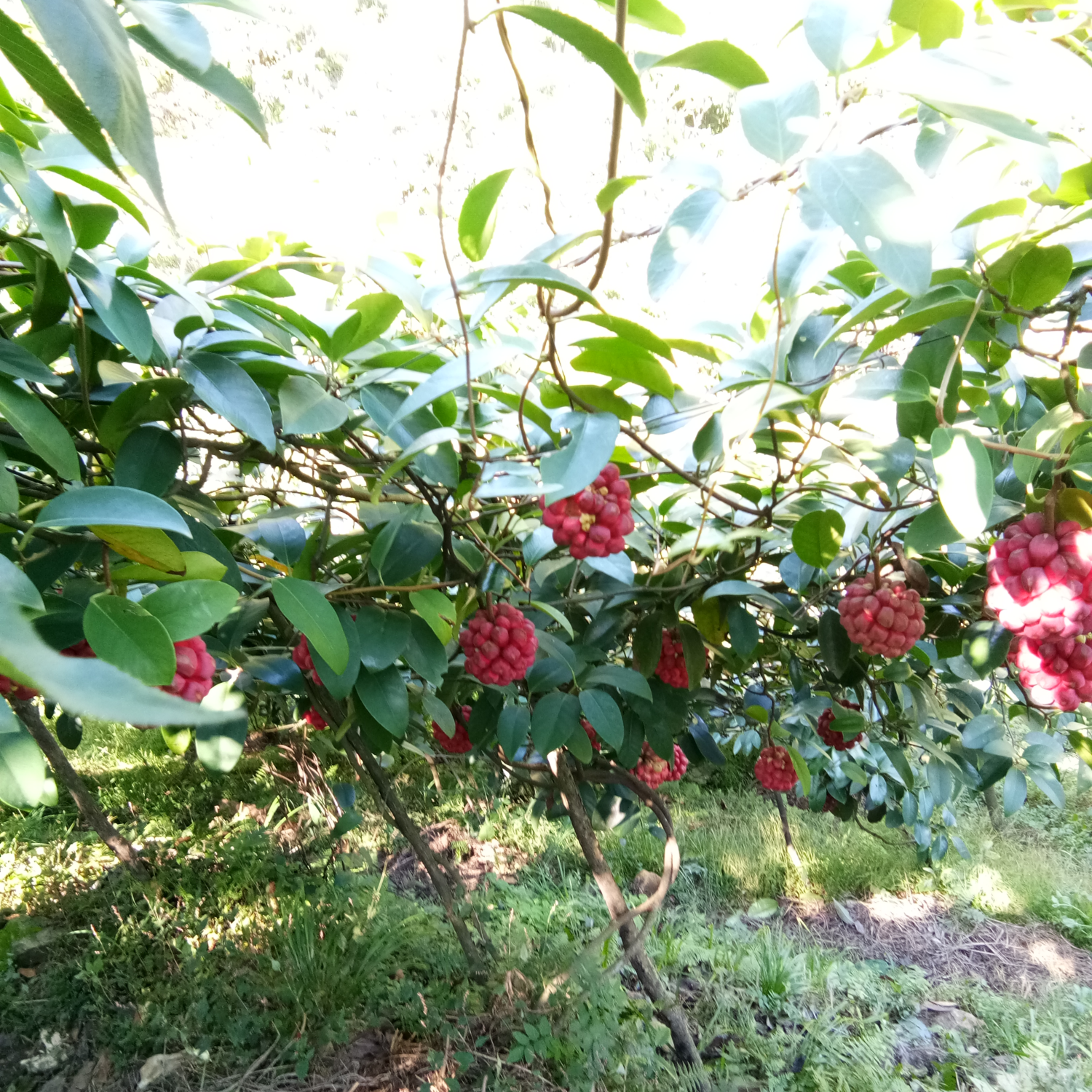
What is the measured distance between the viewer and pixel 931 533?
22.1 inches

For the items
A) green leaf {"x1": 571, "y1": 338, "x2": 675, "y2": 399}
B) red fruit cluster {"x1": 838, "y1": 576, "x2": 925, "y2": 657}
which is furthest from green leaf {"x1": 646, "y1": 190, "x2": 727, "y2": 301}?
red fruit cluster {"x1": 838, "y1": 576, "x2": 925, "y2": 657}

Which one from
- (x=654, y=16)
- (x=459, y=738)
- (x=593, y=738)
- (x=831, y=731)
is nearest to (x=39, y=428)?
(x=654, y=16)

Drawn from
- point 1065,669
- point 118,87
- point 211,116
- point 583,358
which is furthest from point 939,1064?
point 211,116

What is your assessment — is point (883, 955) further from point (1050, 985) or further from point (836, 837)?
point (836, 837)

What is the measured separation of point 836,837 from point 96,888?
2.50m

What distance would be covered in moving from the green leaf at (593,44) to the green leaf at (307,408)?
10.7 inches

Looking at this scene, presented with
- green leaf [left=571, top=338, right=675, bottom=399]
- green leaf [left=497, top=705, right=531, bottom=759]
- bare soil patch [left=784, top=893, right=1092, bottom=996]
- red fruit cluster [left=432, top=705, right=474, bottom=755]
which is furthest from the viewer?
bare soil patch [left=784, top=893, right=1092, bottom=996]

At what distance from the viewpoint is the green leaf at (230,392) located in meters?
0.49

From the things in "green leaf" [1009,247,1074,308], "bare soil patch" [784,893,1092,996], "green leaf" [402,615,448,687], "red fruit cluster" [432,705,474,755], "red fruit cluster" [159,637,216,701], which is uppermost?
"green leaf" [1009,247,1074,308]

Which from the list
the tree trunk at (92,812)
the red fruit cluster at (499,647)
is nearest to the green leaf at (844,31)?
the red fruit cluster at (499,647)

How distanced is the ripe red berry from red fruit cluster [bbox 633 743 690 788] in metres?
0.25

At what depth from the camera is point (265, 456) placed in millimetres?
653

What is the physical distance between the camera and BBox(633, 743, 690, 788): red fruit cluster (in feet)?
3.88

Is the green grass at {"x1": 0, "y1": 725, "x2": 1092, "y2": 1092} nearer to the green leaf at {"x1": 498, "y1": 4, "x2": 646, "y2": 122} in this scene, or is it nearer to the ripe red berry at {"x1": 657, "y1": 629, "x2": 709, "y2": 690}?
the ripe red berry at {"x1": 657, "y1": 629, "x2": 709, "y2": 690}
